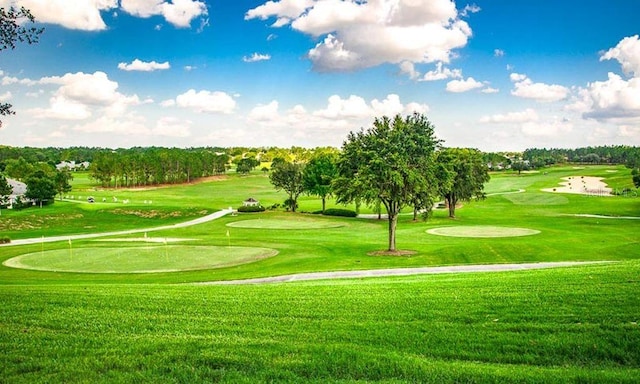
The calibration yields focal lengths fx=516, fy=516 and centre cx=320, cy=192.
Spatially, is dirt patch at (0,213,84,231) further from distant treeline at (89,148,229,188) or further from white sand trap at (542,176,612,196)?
white sand trap at (542,176,612,196)

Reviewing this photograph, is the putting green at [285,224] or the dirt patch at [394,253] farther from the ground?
the dirt patch at [394,253]

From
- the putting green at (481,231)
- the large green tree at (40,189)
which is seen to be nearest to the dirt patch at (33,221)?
the large green tree at (40,189)

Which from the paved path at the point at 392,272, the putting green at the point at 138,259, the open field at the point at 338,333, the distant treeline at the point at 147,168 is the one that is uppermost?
the distant treeline at the point at 147,168

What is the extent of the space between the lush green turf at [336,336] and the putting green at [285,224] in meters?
52.0

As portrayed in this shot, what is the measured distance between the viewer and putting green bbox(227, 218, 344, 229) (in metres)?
69.1

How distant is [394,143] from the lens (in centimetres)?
4244

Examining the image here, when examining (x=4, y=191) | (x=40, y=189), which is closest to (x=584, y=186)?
(x=40, y=189)

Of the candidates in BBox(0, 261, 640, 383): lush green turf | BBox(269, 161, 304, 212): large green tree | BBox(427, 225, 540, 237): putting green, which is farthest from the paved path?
BBox(269, 161, 304, 212): large green tree

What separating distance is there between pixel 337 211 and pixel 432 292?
6855 centimetres

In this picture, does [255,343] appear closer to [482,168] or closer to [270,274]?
[270,274]

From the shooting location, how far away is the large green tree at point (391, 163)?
137 ft

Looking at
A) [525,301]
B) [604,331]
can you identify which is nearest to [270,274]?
[525,301]

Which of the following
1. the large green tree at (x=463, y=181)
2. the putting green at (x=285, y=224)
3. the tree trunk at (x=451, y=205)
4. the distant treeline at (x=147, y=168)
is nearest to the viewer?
the putting green at (x=285, y=224)

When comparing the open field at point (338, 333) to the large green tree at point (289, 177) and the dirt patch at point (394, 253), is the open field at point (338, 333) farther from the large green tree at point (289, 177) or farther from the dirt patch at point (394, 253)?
the large green tree at point (289, 177)
